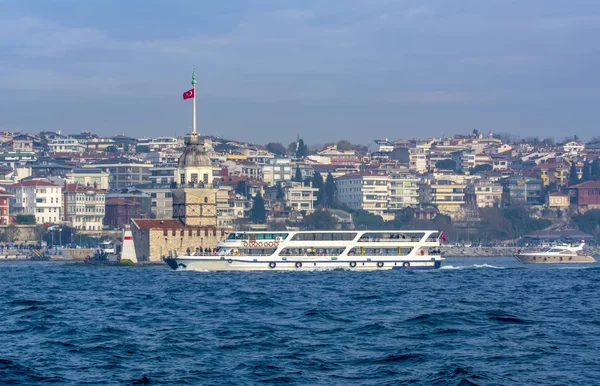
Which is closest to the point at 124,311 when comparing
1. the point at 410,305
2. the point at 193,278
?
the point at 410,305

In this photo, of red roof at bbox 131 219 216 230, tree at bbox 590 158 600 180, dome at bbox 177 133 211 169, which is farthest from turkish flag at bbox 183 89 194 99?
tree at bbox 590 158 600 180

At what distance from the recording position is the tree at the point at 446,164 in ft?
623

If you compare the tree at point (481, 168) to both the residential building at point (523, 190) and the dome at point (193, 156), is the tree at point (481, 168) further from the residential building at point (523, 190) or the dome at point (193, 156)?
the dome at point (193, 156)

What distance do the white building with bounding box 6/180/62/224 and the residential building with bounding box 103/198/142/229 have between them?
4962mm

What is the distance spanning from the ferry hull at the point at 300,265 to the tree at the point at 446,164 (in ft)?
410

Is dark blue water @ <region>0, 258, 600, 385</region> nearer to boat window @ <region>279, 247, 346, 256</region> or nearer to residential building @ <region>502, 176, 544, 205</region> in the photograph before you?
boat window @ <region>279, 247, 346, 256</region>

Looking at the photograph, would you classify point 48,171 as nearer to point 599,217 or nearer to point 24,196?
point 24,196

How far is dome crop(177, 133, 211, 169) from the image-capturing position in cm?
8900

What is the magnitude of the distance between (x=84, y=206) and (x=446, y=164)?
6991 centimetres

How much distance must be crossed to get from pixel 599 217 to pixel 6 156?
77.5 m

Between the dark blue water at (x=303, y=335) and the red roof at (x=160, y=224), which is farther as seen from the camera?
the red roof at (x=160, y=224)

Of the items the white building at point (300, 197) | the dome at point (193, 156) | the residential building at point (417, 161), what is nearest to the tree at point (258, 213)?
the white building at point (300, 197)

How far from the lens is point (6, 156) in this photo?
17362 centimetres

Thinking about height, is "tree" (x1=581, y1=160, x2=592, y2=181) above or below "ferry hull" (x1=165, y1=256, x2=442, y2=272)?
above
